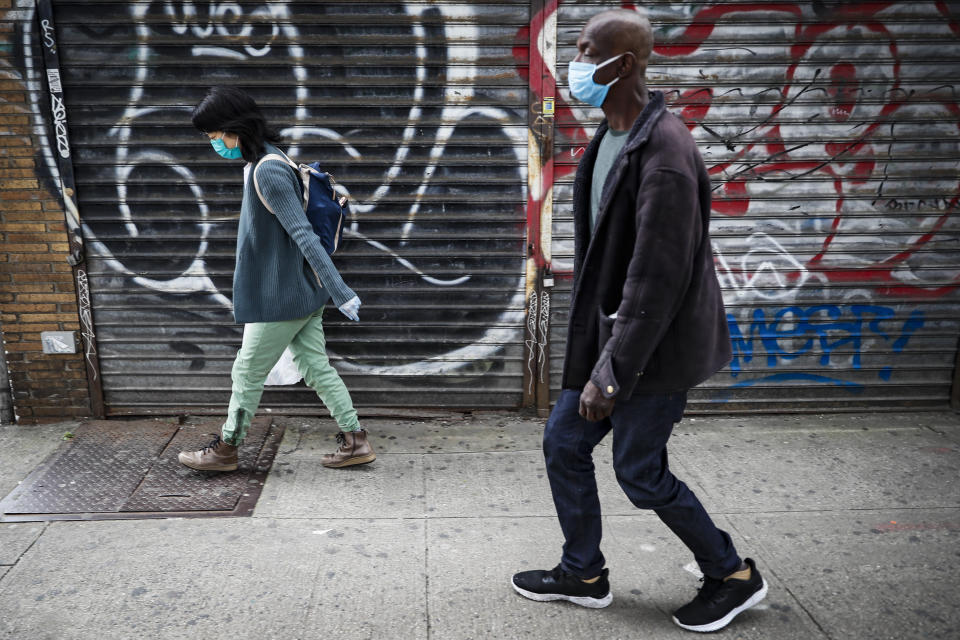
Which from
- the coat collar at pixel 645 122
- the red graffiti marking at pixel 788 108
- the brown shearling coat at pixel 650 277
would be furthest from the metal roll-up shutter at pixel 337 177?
the coat collar at pixel 645 122

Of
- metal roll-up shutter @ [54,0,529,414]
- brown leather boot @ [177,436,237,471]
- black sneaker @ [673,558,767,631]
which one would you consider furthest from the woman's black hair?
black sneaker @ [673,558,767,631]

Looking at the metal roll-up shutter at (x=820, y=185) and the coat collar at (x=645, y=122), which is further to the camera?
the metal roll-up shutter at (x=820, y=185)

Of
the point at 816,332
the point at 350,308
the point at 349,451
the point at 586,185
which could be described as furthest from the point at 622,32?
the point at 816,332

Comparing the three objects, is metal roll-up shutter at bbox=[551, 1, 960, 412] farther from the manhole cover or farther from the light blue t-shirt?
the manhole cover

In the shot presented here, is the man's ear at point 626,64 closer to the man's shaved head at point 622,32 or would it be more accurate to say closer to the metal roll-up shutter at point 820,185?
the man's shaved head at point 622,32

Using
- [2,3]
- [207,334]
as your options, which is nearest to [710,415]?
[207,334]

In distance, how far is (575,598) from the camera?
304cm

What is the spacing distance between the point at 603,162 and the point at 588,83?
283 millimetres

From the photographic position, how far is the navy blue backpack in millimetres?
3869

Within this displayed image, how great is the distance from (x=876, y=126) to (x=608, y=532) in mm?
2925

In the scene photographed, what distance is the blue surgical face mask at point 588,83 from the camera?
261 centimetres

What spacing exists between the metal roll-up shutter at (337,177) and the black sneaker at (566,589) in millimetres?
1906

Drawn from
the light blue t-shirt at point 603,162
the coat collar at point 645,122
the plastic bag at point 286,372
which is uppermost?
the coat collar at point 645,122

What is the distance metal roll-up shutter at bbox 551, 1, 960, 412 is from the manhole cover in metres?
1.97
